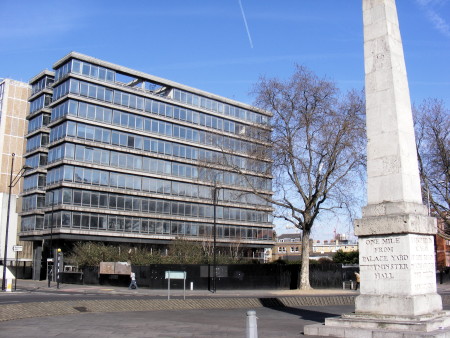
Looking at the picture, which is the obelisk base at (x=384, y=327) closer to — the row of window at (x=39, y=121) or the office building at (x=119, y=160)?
the office building at (x=119, y=160)

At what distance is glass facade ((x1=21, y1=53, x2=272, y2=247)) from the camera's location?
2525 inches

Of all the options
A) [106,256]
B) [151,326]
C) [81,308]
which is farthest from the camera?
[106,256]

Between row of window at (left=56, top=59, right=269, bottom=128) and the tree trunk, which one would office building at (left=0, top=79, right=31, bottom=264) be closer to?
row of window at (left=56, top=59, right=269, bottom=128)

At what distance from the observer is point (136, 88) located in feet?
235

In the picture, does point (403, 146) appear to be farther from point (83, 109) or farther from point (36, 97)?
point (36, 97)

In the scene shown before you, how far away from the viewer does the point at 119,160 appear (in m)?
68.6

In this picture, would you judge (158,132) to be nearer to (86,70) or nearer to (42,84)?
(86,70)

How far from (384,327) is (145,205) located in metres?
62.6

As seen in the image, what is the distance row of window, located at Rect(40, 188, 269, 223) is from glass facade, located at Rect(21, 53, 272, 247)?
5.4 inches

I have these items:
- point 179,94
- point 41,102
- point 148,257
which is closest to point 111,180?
point 41,102

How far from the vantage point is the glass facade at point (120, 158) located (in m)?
64.1

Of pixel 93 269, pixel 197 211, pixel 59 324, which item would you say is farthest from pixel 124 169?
pixel 59 324

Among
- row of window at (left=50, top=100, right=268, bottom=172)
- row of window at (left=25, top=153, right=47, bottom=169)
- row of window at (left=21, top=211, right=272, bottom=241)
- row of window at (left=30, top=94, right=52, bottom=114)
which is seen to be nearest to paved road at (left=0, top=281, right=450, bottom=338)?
row of window at (left=50, top=100, right=268, bottom=172)

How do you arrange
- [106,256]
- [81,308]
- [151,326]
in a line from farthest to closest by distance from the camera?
[106,256] → [81,308] → [151,326]
